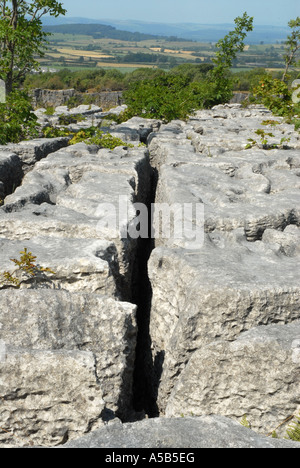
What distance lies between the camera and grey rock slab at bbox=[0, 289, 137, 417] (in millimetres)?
3424

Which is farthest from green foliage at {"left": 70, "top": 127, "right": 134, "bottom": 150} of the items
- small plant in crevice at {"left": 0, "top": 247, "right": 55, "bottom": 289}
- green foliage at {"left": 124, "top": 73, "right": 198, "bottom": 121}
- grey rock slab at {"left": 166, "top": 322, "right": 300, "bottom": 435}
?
grey rock slab at {"left": 166, "top": 322, "right": 300, "bottom": 435}

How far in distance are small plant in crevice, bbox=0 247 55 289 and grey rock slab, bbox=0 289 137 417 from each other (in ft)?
1.47

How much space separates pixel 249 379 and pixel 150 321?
1544 mm

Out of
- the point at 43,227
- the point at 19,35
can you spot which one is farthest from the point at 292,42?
the point at 43,227

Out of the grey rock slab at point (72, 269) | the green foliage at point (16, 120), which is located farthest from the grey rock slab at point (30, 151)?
the grey rock slab at point (72, 269)

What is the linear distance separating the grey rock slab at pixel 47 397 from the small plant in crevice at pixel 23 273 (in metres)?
1.04

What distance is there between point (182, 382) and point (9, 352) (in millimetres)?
1333

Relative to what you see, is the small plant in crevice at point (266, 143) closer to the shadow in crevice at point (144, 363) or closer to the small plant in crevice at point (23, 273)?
the shadow in crevice at point (144, 363)

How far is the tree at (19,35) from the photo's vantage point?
38.3 feet

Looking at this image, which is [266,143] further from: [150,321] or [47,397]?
[47,397]

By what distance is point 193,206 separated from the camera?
586cm

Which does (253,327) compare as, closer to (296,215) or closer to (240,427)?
(240,427)

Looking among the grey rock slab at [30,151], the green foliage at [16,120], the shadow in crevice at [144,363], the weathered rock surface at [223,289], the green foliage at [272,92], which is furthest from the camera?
the green foliage at [272,92]
